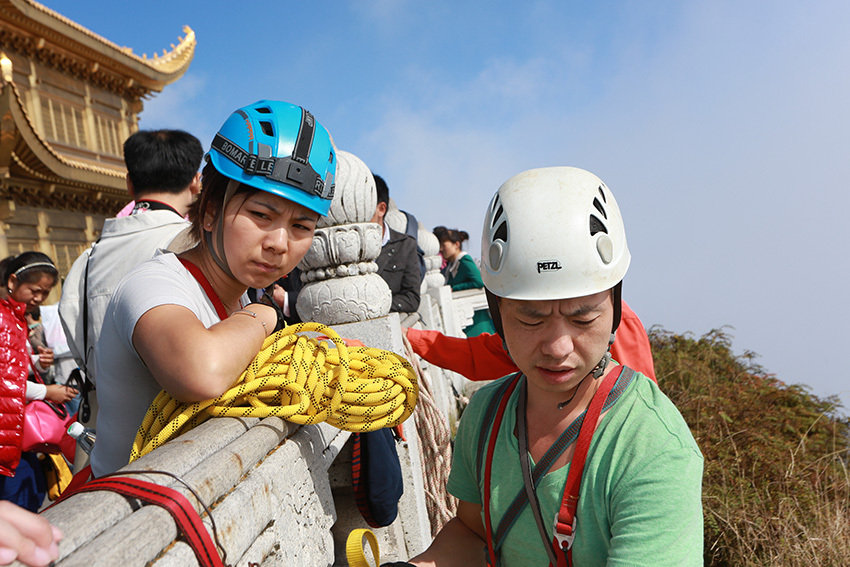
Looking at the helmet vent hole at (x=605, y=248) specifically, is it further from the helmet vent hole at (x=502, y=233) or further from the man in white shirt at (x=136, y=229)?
the man in white shirt at (x=136, y=229)

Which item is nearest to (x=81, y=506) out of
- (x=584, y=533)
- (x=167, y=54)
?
(x=584, y=533)

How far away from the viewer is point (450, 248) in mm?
10898

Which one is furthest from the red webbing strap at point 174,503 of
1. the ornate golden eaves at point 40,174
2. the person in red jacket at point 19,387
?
the ornate golden eaves at point 40,174

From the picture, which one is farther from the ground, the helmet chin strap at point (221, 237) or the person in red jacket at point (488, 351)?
the helmet chin strap at point (221, 237)

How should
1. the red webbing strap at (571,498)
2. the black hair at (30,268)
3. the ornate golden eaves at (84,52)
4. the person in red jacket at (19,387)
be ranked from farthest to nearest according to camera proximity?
1. the ornate golden eaves at (84,52)
2. the black hair at (30,268)
3. the person in red jacket at (19,387)
4. the red webbing strap at (571,498)

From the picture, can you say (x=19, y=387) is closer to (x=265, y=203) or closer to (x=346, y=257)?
(x=346, y=257)

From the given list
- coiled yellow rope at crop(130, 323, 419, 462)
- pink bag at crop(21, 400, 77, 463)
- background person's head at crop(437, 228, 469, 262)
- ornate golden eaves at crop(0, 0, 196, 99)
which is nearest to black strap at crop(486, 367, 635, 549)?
coiled yellow rope at crop(130, 323, 419, 462)

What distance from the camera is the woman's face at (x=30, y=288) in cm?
474

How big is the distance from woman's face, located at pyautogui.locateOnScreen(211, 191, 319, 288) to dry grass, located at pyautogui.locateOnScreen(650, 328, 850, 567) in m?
3.82

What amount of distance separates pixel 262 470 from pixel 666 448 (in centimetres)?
95

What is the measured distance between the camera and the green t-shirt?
4.31 ft

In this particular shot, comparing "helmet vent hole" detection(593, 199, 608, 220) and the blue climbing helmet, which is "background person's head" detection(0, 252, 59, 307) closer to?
the blue climbing helmet

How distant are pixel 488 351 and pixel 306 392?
4.03 ft

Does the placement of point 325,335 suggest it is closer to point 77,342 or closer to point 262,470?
point 262,470
